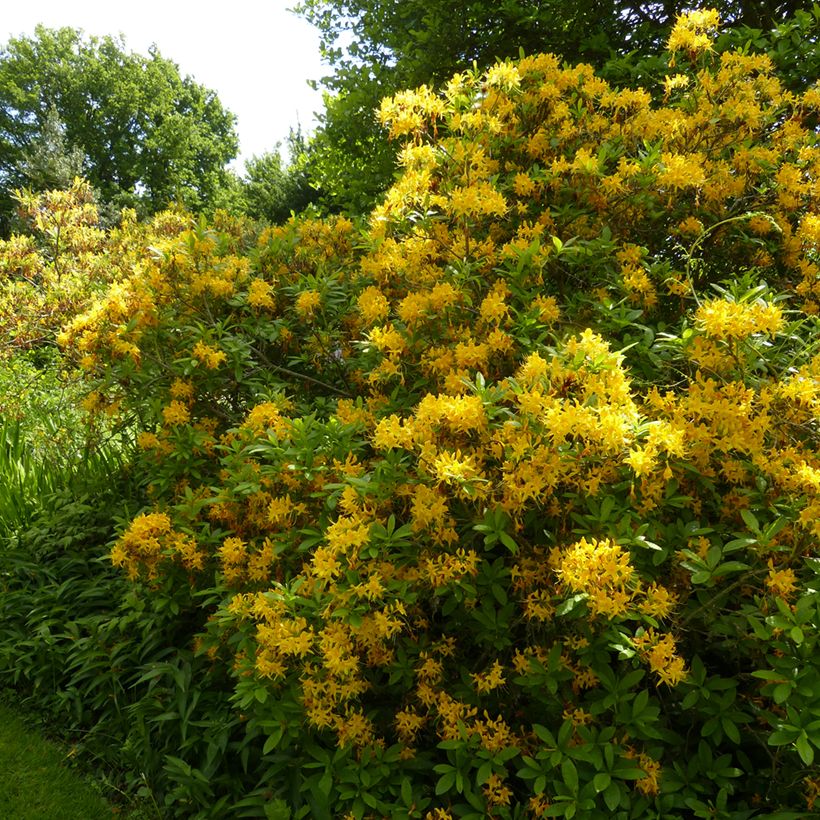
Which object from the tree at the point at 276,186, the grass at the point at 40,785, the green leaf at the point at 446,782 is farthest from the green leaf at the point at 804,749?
the tree at the point at 276,186

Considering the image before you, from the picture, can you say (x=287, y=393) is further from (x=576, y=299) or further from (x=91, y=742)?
(x=91, y=742)

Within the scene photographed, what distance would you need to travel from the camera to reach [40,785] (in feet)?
9.13

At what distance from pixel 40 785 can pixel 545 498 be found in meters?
2.51

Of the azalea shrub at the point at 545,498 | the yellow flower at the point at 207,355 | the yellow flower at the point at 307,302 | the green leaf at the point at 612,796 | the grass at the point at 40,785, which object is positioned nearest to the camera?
the green leaf at the point at 612,796

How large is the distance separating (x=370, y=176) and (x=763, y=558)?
19.6ft

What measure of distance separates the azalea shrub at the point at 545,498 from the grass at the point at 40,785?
0.47 metres

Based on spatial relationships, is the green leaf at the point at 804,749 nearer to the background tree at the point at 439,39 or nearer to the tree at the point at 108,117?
the background tree at the point at 439,39

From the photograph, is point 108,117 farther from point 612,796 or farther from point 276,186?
point 612,796

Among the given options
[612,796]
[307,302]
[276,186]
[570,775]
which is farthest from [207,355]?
[276,186]

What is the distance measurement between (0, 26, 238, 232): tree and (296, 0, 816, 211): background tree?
23274mm

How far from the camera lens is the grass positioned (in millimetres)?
2635

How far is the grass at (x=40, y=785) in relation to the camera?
2.63m

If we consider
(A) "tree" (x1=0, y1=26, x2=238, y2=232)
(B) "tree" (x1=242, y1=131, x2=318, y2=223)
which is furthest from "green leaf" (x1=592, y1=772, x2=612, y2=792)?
(A) "tree" (x1=0, y1=26, x2=238, y2=232)

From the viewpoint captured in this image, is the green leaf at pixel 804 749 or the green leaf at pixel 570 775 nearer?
the green leaf at pixel 804 749
